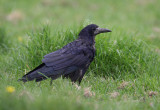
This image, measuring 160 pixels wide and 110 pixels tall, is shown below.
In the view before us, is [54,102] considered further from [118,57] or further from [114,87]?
[118,57]

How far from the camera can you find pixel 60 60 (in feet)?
14.7

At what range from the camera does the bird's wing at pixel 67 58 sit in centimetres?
444

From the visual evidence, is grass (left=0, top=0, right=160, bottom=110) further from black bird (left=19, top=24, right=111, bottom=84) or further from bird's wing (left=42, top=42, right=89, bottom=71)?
bird's wing (left=42, top=42, right=89, bottom=71)

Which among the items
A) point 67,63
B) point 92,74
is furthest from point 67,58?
point 92,74

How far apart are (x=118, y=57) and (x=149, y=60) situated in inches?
26.0

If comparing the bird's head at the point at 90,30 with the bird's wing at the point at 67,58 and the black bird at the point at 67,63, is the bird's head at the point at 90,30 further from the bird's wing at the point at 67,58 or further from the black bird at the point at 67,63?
the bird's wing at the point at 67,58

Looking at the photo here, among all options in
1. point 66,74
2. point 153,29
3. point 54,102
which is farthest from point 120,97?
point 153,29

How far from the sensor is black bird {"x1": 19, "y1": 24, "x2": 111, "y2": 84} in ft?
14.3

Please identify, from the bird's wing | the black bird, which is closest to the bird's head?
the black bird

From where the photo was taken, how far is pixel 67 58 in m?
4.50

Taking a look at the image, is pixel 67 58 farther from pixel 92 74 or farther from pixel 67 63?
pixel 92 74

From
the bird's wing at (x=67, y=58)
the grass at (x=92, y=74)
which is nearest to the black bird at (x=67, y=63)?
the bird's wing at (x=67, y=58)

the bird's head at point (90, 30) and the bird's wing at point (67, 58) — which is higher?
the bird's head at point (90, 30)

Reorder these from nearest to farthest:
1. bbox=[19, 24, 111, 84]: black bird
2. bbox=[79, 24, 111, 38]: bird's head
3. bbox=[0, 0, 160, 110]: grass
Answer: bbox=[0, 0, 160, 110]: grass, bbox=[19, 24, 111, 84]: black bird, bbox=[79, 24, 111, 38]: bird's head
